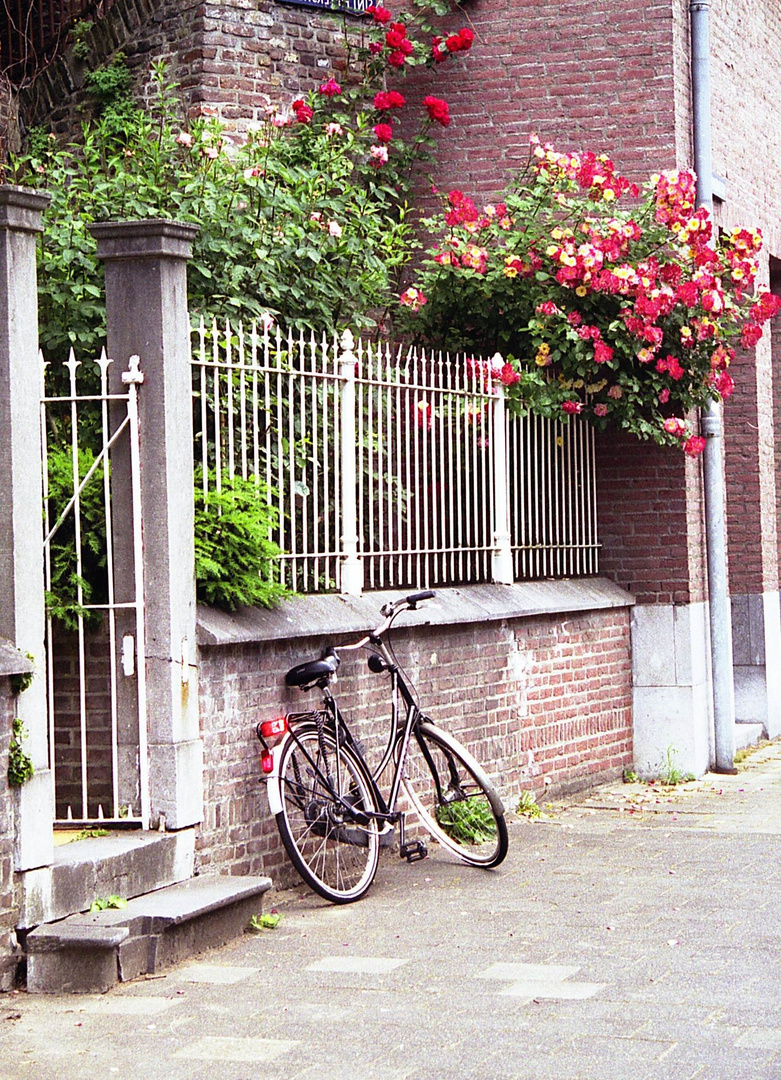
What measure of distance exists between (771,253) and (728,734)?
452 centimetres

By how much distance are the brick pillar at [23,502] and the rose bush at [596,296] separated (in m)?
4.26

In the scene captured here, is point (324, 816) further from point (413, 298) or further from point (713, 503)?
point (713, 503)

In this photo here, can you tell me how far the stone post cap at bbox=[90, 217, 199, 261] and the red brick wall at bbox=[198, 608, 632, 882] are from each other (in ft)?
5.41

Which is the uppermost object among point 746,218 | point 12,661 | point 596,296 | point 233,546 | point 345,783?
point 746,218

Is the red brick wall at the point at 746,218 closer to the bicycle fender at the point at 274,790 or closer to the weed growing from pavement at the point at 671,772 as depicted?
the weed growing from pavement at the point at 671,772

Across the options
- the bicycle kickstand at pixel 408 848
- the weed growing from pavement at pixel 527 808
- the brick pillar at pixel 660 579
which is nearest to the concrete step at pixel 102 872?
the bicycle kickstand at pixel 408 848

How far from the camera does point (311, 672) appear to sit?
6809 mm

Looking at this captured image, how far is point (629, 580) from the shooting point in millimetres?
10797

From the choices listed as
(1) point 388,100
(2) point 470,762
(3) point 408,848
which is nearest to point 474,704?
(2) point 470,762

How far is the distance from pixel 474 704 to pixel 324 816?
2.16m

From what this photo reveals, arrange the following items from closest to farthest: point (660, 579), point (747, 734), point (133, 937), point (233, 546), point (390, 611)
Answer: point (133, 937), point (233, 546), point (390, 611), point (660, 579), point (747, 734)

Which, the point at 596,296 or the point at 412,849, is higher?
the point at 596,296

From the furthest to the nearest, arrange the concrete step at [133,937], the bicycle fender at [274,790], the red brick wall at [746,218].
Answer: the red brick wall at [746,218] < the bicycle fender at [274,790] < the concrete step at [133,937]

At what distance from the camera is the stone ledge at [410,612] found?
21.8ft
